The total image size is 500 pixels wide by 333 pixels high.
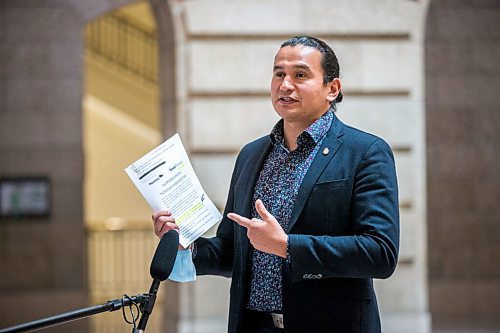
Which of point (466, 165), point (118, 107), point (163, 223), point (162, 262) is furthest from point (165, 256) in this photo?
point (118, 107)

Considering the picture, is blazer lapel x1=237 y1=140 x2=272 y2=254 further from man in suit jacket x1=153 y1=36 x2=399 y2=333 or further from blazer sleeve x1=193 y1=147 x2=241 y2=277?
blazer sleeve x1=193 y1=147 x2=241 y2=277

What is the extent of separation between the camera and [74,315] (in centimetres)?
313

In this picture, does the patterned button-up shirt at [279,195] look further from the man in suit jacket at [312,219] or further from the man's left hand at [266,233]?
the man's left hand at [266,233]

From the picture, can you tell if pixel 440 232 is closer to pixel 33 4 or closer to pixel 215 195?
pixel 215 195

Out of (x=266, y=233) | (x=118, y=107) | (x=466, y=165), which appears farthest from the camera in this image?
(x=118, y=107)

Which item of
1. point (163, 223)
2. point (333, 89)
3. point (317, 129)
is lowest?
point (163, 223)

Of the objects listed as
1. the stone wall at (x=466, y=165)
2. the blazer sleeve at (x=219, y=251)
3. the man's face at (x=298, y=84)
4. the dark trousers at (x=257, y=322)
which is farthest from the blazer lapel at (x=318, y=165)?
the stone wall at (x=466, y=165)

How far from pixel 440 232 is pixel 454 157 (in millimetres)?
1002

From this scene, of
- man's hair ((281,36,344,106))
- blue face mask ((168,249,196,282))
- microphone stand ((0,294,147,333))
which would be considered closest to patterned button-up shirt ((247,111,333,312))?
man's hair ((281,36,344,106))

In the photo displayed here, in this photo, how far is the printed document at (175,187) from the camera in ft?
12.2

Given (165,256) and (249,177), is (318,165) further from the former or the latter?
(165,256)

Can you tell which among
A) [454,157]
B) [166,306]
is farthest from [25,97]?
[454,157]

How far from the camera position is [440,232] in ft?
43.2

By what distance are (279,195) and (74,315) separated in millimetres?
951
